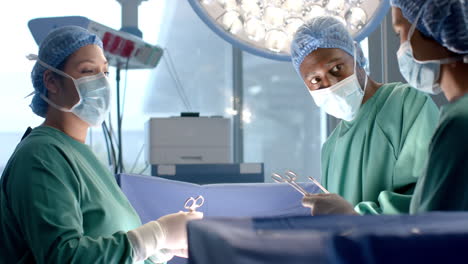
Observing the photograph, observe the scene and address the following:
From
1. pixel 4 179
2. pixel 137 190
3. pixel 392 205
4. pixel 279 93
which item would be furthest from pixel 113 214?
pixel 279 93

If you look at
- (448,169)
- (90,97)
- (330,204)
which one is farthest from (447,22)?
(90,97)

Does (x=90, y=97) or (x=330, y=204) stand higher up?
(x=90, y=97)

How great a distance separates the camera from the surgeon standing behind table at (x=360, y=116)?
146 cm

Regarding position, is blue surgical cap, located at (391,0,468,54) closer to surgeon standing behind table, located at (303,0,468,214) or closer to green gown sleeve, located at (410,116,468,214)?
surgeon standing behind table, located at (303,0,468,214)

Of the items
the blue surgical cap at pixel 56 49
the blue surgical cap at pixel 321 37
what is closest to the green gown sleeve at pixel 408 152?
the blue surgical cap at pixel 321 37

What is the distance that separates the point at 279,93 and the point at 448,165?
388cm

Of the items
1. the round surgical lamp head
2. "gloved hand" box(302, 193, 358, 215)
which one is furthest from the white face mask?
"gloved hand" box(302, 193, 358, 215)

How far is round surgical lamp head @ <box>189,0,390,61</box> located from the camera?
173 centimetres

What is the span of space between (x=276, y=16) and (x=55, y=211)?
3.15 feet

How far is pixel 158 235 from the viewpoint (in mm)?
1313

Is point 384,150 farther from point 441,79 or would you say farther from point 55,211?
point 55,211

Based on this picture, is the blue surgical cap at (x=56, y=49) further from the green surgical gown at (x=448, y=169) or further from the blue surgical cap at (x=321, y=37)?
the green surgical gown at (x=448, y=169)

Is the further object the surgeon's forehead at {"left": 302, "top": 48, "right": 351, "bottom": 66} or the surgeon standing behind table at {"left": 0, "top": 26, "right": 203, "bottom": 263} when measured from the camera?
the surgeon's forehead at {"left": 302, "top": 48, "right": 351, "bottom": 66}

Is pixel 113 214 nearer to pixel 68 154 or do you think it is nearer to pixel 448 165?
pixel 68 154
